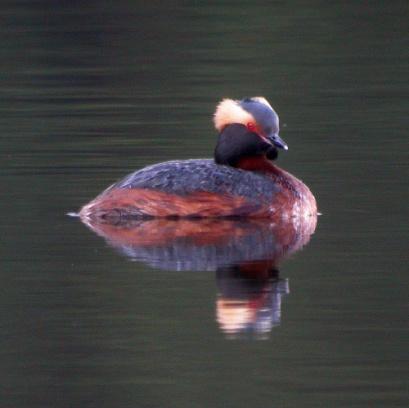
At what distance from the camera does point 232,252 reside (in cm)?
1216

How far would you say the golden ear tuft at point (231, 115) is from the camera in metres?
14.1

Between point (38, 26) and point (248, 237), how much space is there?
18.3 meters

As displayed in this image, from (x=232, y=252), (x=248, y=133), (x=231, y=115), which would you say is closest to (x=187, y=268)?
(x=232, y=252)

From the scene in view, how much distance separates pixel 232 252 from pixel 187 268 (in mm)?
599

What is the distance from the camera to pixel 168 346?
9.63 metres

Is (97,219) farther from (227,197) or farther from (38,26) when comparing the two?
(38,26)

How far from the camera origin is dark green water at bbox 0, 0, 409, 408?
9.08 meters

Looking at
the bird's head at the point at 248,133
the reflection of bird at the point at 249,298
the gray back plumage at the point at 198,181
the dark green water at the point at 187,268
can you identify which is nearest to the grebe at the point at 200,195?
the gray back plumage at the point at 198,181

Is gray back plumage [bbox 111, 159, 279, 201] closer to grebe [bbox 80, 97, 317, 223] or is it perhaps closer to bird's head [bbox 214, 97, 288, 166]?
grebe [bbox 80, 97, 317, 223]

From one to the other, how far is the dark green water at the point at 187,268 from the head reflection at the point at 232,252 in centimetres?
11

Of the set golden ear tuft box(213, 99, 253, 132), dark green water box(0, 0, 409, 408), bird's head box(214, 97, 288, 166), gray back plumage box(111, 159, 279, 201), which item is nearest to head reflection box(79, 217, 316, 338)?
dark green water box(0, 0, 409, 408)

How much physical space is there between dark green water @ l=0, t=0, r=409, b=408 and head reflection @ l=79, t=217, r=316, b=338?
11 centimetres

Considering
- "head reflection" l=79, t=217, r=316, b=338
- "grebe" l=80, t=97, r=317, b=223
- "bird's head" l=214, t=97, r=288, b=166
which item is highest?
"bird's head" l=214, t=97, r=288, b=166

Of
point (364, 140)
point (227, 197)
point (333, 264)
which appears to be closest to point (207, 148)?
point (364, 140)
